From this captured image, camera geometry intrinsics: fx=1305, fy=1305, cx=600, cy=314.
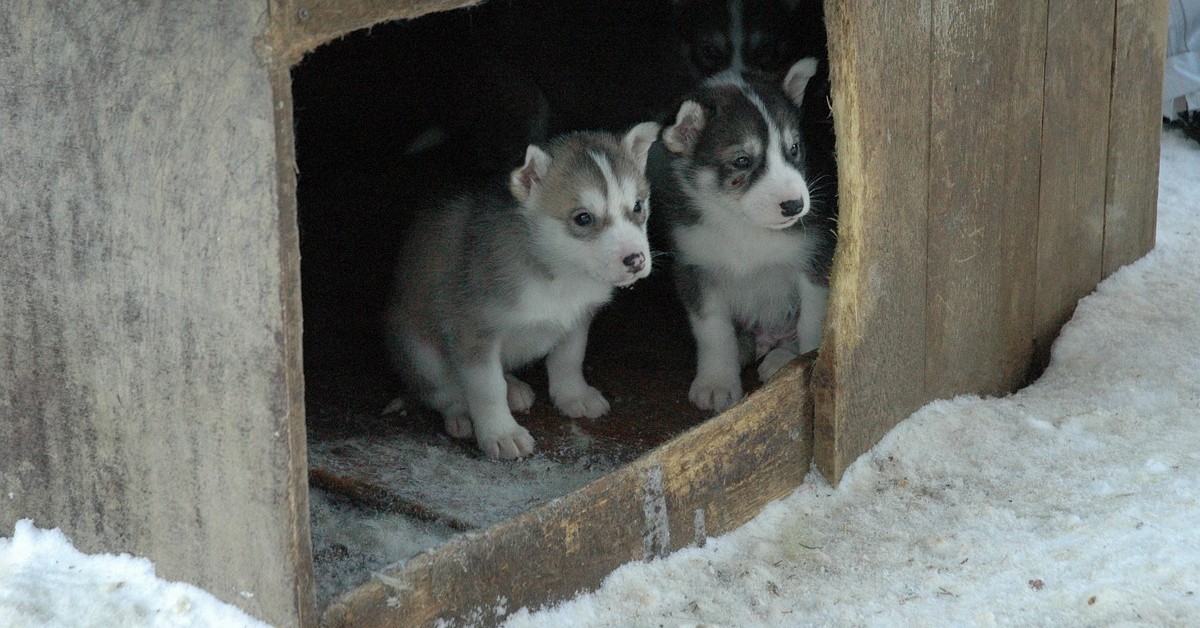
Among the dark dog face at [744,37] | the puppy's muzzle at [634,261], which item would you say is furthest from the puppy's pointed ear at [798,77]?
the puppy's muzzle at [634,261]

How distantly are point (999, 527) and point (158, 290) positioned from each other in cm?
225

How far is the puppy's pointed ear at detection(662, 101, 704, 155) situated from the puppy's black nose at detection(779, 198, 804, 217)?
1.47 feet

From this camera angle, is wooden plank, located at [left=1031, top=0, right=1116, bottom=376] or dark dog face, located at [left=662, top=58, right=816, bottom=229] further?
wooden plank, located at [left=1031, top=0, right=1116, bottom=376]

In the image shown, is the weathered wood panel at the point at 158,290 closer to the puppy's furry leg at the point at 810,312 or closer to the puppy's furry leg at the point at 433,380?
the puppy's furry leg at the point at 433,380

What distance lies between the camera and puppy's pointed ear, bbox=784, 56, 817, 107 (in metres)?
4.17

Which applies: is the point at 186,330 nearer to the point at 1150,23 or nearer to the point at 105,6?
the point at 105,6

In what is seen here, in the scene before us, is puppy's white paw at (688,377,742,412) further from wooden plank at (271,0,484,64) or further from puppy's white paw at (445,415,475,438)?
wooden plank at (271,0,484,64)

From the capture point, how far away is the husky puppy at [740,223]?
3.99 m

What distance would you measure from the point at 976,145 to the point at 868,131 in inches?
23.6

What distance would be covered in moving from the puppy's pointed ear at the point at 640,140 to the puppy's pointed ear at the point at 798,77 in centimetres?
49

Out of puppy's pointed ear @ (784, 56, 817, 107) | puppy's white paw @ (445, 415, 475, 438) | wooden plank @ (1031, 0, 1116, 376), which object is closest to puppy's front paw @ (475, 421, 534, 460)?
puppy's white paw @ (445, 415, 475, 438)

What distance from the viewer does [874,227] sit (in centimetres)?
369

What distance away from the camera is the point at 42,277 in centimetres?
285

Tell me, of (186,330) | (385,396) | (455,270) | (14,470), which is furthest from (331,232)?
(186,330)
